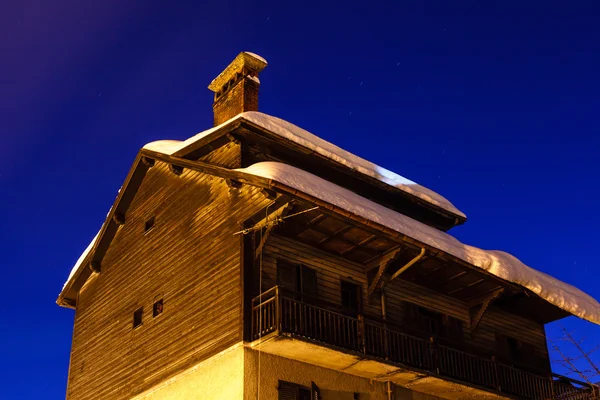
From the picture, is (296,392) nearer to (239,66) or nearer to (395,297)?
(395,297)

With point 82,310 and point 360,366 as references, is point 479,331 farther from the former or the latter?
point 82,310

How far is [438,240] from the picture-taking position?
19.4 m

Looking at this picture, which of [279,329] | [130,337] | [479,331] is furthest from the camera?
[479,331]

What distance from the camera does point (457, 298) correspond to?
74.8 feet

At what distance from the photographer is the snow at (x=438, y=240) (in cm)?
1716

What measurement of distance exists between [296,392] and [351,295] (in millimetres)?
3839

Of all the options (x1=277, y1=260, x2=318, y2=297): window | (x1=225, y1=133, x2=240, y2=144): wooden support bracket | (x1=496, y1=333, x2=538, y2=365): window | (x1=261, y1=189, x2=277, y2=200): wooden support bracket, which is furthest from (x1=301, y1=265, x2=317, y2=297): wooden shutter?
(x1=496, y1=333, x2=538, y2=365): window

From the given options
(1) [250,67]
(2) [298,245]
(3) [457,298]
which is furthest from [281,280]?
(1) [250,67]

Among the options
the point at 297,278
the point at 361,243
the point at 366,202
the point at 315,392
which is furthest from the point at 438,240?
the point at 315,392

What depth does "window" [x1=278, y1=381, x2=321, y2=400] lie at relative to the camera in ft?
55.3

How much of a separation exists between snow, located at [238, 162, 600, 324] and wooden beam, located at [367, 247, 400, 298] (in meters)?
0.95

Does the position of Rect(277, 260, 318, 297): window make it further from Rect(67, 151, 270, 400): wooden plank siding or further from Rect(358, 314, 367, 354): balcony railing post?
Rect(358, 314, 367, 354): balcony railing post

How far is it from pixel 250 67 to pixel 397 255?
8886 millimetres

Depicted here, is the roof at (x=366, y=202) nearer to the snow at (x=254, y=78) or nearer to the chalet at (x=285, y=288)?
the chalet at (x=285, y=288)
